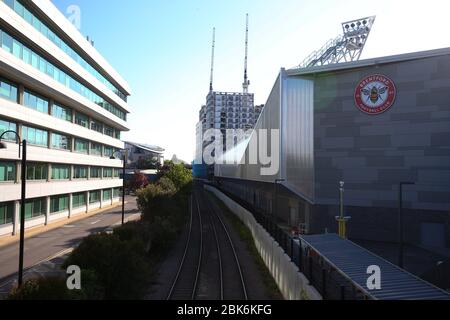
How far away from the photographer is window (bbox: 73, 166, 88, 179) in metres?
57.8

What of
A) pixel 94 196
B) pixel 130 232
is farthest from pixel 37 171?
pixel 130 232

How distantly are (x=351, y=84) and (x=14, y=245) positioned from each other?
32.8 m

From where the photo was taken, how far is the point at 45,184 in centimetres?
4553

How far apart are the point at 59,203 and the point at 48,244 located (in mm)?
17830

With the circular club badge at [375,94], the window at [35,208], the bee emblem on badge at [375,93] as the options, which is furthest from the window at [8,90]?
the bee emblem on badge at [375,93]

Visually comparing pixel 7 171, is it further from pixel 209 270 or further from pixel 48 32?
pixel 209 270

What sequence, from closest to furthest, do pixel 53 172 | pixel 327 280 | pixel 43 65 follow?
1. pixel 327 280
2. pixel 43 65
3. pixel 53 172

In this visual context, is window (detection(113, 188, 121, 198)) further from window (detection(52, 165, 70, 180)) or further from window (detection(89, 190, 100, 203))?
window (detection(52, 165, 70, 180))

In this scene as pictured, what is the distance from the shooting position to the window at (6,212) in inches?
1468

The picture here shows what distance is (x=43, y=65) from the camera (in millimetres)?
43562

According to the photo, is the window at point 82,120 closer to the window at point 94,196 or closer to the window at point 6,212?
the window at point 94,196

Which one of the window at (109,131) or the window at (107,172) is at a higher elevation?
the window at (109,131)
